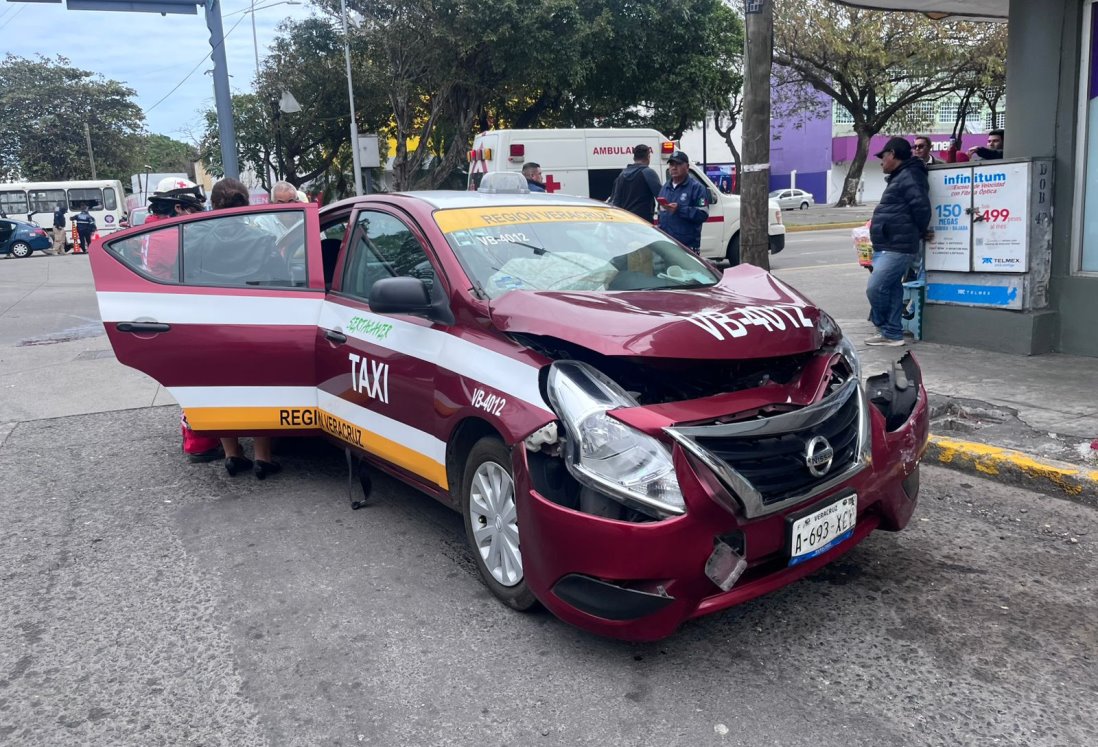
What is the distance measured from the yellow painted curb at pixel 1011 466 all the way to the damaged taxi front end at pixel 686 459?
1.52 m

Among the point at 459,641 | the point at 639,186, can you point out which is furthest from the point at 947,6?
the point at 459,641

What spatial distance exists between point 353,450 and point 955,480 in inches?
133

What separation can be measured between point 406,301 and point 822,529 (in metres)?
1.95

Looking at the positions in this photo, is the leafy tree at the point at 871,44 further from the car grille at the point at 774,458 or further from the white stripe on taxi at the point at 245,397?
the car grille at the point at 774,458

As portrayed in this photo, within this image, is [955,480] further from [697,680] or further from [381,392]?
[381,392]

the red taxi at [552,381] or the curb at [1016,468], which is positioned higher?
the red taxi at [552,381]

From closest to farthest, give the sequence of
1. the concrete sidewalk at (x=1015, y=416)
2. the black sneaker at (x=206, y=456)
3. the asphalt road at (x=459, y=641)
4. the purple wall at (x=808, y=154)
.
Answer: the asphalt road at (x=459, y=641) → the concrete sidewalk at (x=1015, y=416) → the black sneaker at (x=206, y=456) → the purple wall at (x=808, y=154)

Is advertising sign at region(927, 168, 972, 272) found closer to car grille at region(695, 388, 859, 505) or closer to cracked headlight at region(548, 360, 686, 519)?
car grille at region(695, 388, 859, 505)

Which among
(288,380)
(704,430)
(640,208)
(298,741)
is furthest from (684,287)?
(640,208)

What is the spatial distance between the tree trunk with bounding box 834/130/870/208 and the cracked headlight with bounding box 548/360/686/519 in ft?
130

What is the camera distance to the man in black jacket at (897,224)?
7.61m

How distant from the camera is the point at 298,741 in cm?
279

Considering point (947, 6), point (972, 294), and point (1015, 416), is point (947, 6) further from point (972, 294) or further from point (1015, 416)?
point (1015, 416)

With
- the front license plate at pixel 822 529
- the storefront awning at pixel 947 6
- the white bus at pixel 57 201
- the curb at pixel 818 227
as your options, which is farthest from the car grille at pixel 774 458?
the white bus at pixel 57 201
